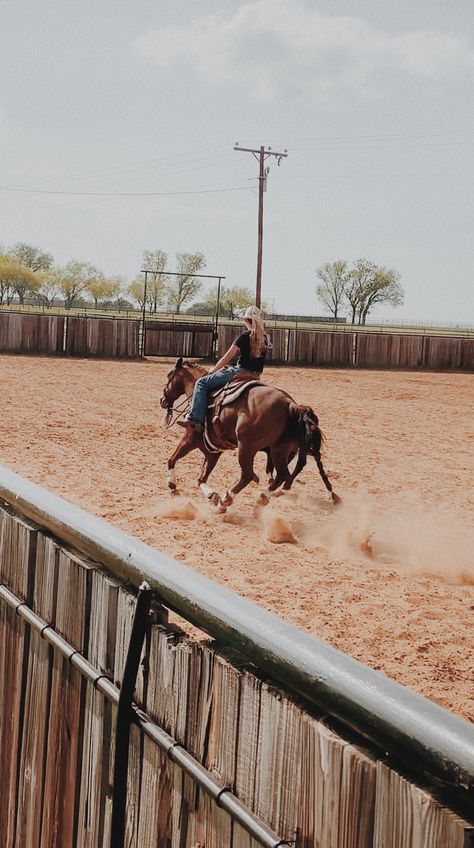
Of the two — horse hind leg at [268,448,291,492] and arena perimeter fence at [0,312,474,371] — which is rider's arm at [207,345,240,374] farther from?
arena perimeter fence at [0,312,474,371]

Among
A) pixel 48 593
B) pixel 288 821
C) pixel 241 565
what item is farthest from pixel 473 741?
pixel 241 565

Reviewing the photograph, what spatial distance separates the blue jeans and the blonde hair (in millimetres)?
336

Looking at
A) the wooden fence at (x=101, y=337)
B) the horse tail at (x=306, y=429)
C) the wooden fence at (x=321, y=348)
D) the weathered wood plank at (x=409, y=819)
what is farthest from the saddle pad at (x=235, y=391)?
the wooden fence at (x=321, y=348)

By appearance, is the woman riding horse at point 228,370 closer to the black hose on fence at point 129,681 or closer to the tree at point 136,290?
the black hose on fence at point 129,681

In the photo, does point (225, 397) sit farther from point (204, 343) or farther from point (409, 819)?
point (204, 343)

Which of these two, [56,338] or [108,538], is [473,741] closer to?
[108,538]

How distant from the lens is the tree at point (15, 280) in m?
123

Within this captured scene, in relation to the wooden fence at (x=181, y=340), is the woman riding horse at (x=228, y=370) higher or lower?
lower

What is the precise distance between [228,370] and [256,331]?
72cm

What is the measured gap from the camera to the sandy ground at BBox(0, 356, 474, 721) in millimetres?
5809

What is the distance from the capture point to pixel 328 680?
1.45 metres

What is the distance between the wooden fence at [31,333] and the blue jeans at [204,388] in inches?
960

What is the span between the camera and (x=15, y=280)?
123312 mm

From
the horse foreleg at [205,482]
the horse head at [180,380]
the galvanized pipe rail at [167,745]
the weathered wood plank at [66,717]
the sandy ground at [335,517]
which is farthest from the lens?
the horse head at [180,380]
